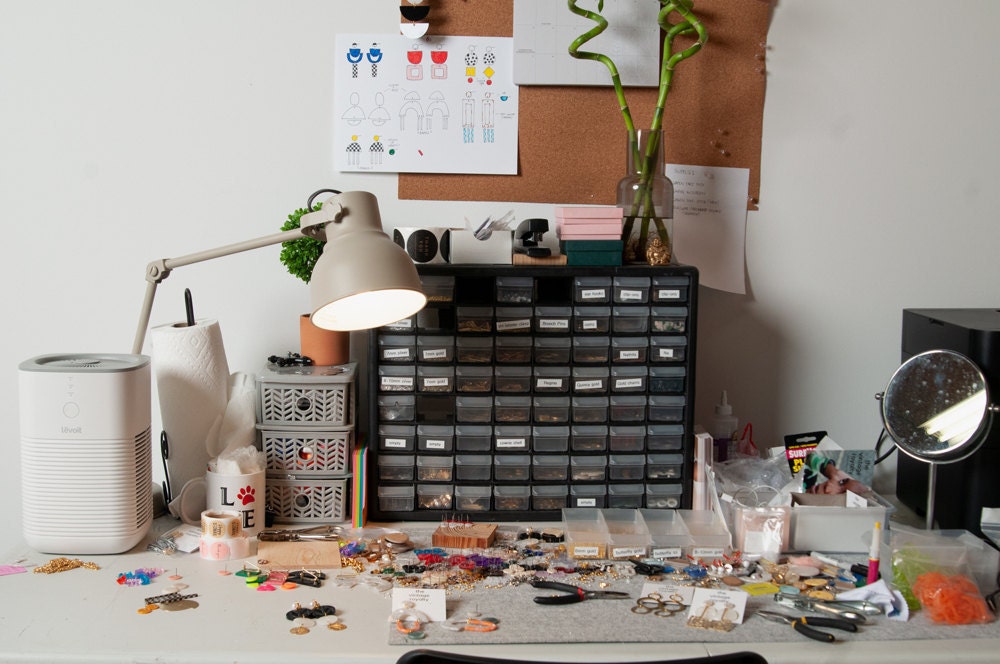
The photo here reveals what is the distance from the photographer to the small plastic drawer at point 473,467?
1.52 m

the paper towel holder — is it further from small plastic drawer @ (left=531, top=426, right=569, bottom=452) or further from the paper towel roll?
small plastic drawer @ (left=531, top=426, right=569, bottom=452)

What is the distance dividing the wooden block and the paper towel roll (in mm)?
409

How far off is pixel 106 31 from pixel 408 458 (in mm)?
937

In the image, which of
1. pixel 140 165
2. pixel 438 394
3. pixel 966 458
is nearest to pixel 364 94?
pixel 140 165

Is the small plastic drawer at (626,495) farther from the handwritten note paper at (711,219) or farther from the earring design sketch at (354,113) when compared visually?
the earring design sketch at (354,113)

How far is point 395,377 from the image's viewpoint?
149 cm

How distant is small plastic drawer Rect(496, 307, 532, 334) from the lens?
1.49 m

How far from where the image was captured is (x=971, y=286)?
1.78 meters

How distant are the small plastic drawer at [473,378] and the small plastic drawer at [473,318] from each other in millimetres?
67

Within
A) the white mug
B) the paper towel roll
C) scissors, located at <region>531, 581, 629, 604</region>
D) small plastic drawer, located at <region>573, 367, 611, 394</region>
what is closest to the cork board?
small plastic drawer, located at <region>573, 367, 611, 394</region>

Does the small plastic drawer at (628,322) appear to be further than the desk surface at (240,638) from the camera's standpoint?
Yes

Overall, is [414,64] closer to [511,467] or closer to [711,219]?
[711,219]

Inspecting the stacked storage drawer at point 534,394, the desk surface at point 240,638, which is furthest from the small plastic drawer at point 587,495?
the desk surface at point 240,638

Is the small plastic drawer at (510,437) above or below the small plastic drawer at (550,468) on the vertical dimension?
above
